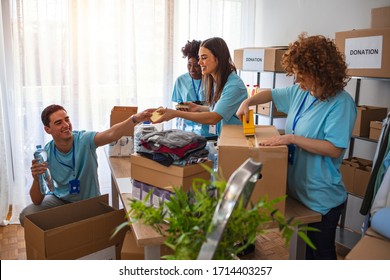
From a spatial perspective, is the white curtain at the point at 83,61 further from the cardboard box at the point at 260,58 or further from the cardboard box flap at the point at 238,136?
the cardboard box flap at the point at 238,136

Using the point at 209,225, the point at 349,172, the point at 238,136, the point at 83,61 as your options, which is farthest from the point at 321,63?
the point at 83,61

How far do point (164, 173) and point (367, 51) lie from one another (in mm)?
1833

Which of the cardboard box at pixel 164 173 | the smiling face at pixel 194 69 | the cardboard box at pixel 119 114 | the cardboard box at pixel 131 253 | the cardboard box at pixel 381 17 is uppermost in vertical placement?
the cardboard box at pixel 381 17

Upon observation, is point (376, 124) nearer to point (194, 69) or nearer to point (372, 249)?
point (194, 69)

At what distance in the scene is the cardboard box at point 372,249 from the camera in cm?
122

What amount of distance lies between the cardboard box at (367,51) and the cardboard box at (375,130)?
324mm

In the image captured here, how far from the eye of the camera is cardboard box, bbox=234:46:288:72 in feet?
11.6

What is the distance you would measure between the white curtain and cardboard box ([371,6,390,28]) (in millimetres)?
1809

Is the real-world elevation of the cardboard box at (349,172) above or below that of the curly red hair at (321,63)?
below

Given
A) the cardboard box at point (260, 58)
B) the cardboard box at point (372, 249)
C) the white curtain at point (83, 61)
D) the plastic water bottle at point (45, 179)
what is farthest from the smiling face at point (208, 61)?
the white curtain at point (83, 61)

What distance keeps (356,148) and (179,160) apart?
2.22 meters

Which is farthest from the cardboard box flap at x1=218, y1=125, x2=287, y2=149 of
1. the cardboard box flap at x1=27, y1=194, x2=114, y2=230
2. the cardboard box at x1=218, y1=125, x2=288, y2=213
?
the cardboard box flap at x1=27, y1=194, x2=114, y2=230

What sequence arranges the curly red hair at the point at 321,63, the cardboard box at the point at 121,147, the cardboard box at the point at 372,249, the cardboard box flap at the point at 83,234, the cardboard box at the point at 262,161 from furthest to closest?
the cardboard box at the point at 121,147 < the cardboard box flap at the point at 83,234 < the curly red hair at the point at 321,63 < the cardboard box at the point at 262,161 < the cardboard box at the point at 372,249
